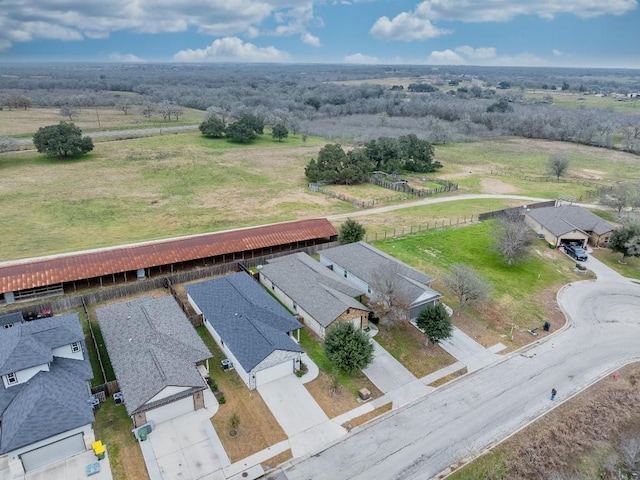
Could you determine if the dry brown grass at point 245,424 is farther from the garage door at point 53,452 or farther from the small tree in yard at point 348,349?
the garage door at point 53,452

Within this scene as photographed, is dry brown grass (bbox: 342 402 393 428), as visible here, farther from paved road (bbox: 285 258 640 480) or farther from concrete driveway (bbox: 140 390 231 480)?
concrete driveway (bbox: 140 390 231 480)

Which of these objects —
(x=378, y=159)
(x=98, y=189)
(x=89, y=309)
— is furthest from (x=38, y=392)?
(x=378, y=159)

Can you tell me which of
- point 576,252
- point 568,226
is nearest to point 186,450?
point 576,252

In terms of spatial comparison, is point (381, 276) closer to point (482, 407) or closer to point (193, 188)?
point (482, 407)

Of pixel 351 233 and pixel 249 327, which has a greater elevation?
pixel 351 233

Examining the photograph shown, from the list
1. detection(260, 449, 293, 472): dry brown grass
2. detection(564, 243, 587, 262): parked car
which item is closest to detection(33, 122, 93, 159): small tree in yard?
detection(260, 449, 293, 472): dry brown grass

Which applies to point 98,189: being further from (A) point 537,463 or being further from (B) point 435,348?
(A) point 537,463
